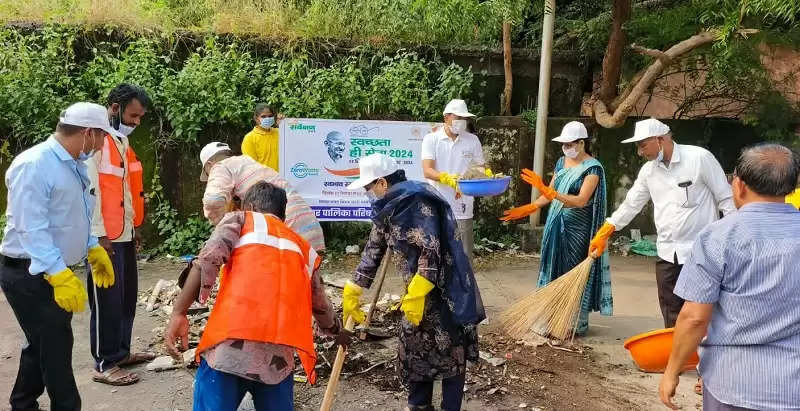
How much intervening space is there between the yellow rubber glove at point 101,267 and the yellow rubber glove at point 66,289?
0.51 m

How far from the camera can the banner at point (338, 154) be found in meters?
7.39

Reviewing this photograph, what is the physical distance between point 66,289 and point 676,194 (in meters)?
3.77

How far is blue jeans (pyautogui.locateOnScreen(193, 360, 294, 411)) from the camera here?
2629mm

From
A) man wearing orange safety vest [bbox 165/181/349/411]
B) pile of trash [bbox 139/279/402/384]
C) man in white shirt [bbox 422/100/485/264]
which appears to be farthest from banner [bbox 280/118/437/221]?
man wearing orange safety vest [bbox 165/181/349/411]

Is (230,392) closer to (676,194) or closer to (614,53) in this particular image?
(676,194)

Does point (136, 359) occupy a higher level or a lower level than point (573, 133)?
lower

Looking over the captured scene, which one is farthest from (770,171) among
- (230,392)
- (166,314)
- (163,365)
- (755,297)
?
(166,314)

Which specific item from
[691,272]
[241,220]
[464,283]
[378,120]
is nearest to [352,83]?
[378,120]

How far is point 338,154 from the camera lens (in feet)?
24.6

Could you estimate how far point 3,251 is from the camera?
3199mm

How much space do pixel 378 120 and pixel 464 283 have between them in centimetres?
447

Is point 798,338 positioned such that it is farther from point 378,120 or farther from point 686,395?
point 378,120

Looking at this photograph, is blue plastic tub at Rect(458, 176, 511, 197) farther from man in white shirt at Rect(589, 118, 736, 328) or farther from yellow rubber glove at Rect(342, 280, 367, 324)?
yellow rubber glove at Rect(342, 280, 367, 324)

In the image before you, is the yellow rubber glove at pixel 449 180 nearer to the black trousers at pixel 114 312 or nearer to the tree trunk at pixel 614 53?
the black trousers at pixel 114 312
